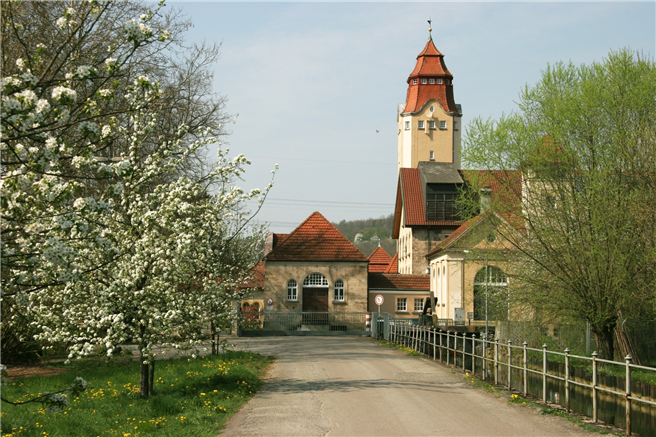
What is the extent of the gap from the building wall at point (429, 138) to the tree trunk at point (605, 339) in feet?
165

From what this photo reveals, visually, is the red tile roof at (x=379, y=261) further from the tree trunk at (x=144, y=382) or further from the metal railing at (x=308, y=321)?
the tree trunk at (x=144, y=382)

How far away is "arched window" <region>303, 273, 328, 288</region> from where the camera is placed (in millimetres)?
45375

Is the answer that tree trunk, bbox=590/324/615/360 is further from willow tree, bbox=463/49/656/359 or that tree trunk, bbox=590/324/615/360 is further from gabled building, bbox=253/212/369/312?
gabled building, bbox=253/212/369/312

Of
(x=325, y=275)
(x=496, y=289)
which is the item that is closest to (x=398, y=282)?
(x=325, y=275)

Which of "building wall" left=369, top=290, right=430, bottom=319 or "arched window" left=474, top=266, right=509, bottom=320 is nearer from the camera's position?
"arched window" left=474, top=266, right=509, bottom=320

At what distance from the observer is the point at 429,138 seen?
71.0 metres

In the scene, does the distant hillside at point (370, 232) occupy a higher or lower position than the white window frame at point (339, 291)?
higher

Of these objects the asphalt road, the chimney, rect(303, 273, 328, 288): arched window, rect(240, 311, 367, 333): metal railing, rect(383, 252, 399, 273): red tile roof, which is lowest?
rect(240, 311, 367, 333): metal railing

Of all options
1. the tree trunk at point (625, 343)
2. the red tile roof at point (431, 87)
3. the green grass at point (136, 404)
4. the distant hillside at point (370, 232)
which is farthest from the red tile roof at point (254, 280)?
the distant hillside at point (370, 232)

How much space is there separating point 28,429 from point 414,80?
67905 millimetres

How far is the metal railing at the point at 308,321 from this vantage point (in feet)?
132

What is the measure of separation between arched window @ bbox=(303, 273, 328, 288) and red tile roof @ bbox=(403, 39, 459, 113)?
32369 mm

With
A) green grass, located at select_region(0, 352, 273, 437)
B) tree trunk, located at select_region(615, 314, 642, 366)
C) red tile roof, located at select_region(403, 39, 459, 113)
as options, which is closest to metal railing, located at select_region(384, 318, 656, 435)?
tree trunk, located at select_region(615, 314, 642, 366)

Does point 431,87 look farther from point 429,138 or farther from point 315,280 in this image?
point 315,280
